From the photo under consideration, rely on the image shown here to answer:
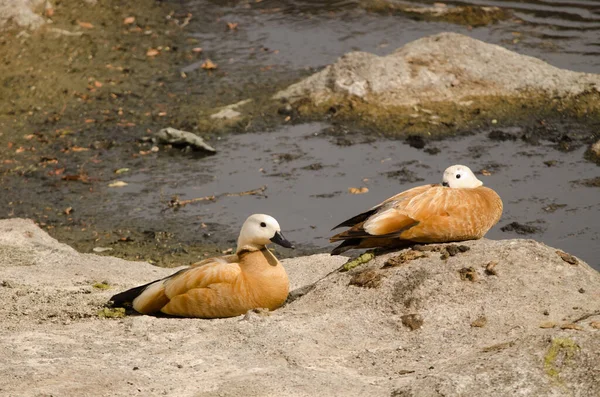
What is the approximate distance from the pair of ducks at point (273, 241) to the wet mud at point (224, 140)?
2155 millimetres

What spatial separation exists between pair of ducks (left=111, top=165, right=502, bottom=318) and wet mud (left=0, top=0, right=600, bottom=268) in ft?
7.07

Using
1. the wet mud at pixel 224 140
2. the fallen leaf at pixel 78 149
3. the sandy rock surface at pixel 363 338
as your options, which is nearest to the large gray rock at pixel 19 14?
the wet mud at pixel 224 140

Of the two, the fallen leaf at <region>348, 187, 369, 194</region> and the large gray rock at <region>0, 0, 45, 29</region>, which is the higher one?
the large gray rock at <region>0, 0, 45, 29</region>

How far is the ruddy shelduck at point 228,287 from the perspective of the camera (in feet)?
25.4

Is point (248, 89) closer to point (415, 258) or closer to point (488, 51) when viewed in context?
point (488, 51)

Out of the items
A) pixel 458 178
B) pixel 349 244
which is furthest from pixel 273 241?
pixel 458 178

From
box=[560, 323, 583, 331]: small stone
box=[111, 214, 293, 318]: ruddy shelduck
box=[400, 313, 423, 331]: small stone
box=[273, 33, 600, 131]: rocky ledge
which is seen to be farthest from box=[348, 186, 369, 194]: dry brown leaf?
box=[560, 323, 583, 331]: small stone

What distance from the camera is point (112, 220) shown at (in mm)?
11500

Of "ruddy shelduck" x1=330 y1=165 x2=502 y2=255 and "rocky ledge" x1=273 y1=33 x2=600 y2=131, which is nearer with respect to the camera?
"ruddy shelduck" x1=330 y1=165 x2=502 y2=255

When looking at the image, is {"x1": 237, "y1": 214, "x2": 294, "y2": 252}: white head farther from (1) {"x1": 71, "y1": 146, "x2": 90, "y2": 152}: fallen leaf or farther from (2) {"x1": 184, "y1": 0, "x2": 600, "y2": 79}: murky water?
(2) {"x1": 184, "y1": 0, "x2": 600, "y2": 79}: murky water

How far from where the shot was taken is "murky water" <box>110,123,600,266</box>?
11.0 meters

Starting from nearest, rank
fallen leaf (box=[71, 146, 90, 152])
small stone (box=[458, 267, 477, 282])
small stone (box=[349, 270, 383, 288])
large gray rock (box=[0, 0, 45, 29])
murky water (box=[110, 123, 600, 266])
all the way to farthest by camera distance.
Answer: small stone (box=[458, 267, 477, 282])
small stone (box=[349, 270, 383, 288])
murky water (box=[110, 123, 600, 266])
fallen leaf (box=[71, 146, 90, 152])
large gray rock (box=[0, 0, 45, 29])

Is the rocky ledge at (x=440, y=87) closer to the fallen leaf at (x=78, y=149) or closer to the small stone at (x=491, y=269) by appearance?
the fallen leaf at (x=78, y=149)

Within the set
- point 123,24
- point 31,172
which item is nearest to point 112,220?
point 31,172
